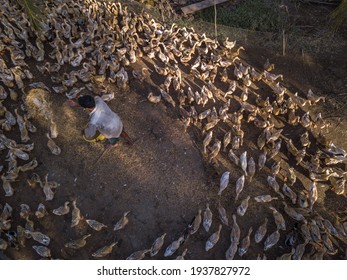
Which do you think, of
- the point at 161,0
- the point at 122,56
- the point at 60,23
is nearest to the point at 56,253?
the point at 122,56

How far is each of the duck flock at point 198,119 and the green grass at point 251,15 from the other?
1.04 meters

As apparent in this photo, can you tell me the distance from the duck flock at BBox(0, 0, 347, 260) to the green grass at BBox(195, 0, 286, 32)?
104 centimetres

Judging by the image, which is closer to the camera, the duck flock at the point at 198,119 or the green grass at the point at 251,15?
the duck flock at the point at 198,119

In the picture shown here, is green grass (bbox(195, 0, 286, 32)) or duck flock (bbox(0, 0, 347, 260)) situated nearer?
duck flock (bbox(0, 0, 347, 260))

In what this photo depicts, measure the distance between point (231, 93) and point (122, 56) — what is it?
2.76 metres

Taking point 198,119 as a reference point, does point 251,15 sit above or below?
above

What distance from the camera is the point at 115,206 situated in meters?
6.09

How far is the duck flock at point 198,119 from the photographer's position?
5789 mm

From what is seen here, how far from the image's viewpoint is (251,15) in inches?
370

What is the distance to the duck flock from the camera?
5.79 metres

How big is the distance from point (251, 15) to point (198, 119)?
4.09 metres

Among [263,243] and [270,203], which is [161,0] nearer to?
[270,203]

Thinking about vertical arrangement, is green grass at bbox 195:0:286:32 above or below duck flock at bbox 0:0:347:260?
above

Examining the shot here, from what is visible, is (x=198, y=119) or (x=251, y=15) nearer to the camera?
(x=198, y=119)
